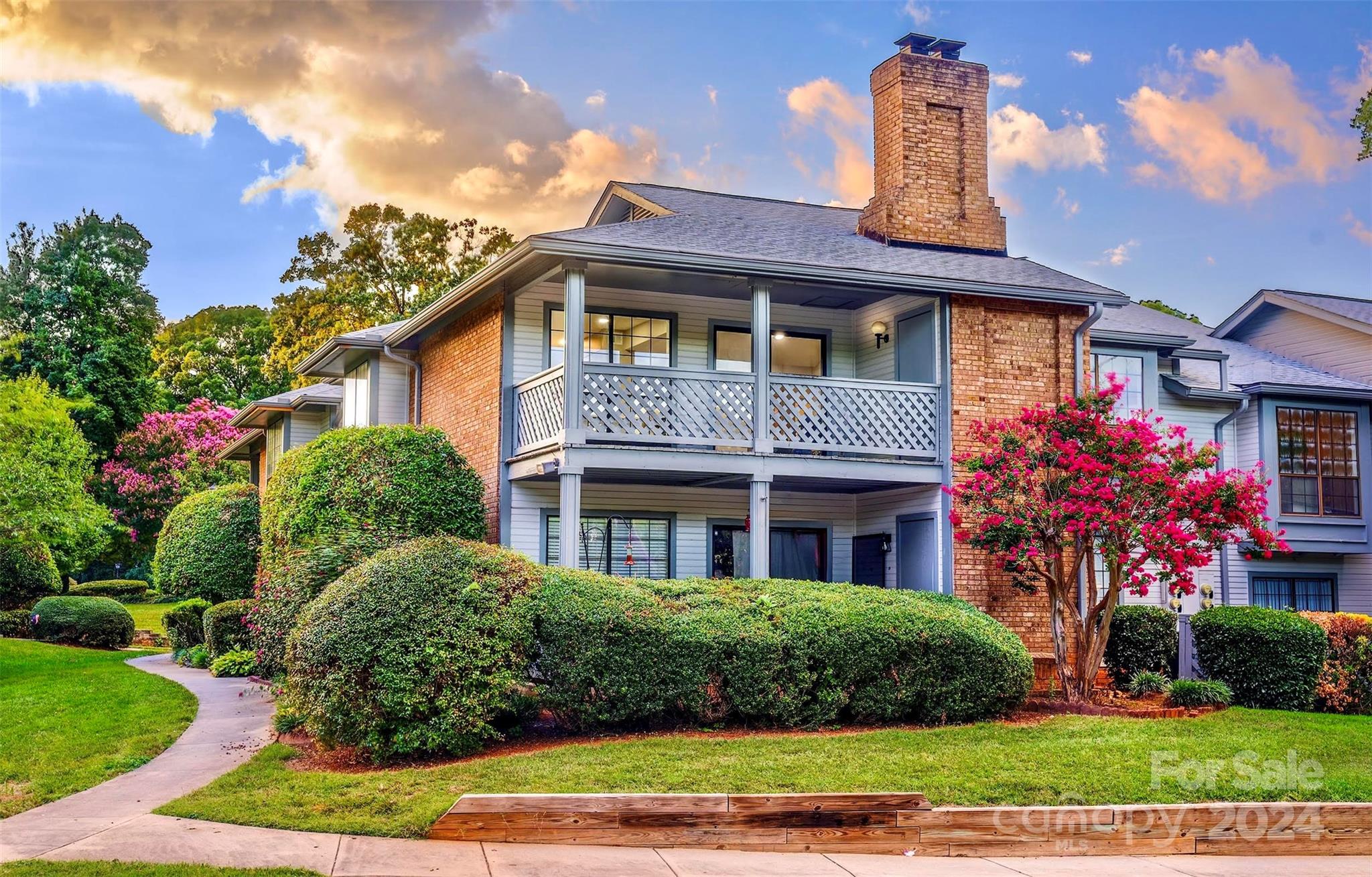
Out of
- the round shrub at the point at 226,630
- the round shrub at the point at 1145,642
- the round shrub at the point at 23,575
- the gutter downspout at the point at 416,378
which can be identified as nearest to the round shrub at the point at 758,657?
the round shrub at the point at 1145,642

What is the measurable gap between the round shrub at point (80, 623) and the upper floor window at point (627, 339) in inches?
523

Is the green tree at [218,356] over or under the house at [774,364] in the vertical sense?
over

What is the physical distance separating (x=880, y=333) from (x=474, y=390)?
6402mm

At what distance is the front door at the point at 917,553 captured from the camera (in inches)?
677

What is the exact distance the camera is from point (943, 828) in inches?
358

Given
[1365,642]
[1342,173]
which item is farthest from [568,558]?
[1342,173]

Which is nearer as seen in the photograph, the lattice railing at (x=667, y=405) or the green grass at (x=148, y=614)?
the lattice railing at (x=667, y=405)

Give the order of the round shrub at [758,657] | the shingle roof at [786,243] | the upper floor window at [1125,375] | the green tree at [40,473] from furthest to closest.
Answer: the green tree at [40,473], the upper floor window at [1125,375], the shingle roof at [786,243], the round shrub at [758,657]

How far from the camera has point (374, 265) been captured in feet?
144

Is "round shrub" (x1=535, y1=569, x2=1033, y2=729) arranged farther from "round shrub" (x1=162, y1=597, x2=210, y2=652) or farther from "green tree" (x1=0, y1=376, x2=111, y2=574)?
"green tree" (x1=0, y1=376, x2=111, y2=574)

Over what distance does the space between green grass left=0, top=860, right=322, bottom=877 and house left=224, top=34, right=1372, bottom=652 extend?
25.7ft

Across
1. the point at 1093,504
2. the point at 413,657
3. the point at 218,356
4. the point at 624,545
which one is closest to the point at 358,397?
the point at 624,545

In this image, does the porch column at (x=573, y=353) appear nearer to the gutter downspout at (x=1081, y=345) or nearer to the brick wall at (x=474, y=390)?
the brick wall at (x=474, y=390)

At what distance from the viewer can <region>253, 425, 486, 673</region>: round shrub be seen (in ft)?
49.7
